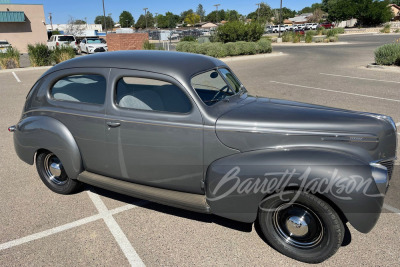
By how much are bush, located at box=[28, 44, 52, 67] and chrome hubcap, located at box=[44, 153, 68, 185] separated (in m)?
17.1

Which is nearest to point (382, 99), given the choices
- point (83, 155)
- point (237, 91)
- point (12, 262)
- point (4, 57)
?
point (237, 91)

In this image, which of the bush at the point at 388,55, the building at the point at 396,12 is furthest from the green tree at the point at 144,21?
the bush at the point at 388,55

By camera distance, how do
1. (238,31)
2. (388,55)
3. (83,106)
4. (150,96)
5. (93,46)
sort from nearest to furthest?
(150,96), (83,106), (388,55), (238,31), (93,46)

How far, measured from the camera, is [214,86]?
351cm

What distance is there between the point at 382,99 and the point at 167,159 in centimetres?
789

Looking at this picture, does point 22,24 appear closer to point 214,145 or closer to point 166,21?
point 214,145

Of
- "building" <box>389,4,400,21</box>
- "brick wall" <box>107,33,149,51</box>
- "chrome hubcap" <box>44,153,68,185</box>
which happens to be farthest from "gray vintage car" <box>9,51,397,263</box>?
"building" <box>389,4,400,21</box>

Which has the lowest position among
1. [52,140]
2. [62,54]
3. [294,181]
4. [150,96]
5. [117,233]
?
[117,233]

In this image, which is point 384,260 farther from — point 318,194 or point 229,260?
point 229,260

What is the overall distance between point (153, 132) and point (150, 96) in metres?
0.47

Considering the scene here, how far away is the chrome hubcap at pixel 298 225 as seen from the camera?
270 cm

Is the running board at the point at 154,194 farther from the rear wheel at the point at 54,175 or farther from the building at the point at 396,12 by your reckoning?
the building at the point at 396,12

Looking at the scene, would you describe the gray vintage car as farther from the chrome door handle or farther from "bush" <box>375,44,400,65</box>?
"bush" <box>375,44,400,65</box>

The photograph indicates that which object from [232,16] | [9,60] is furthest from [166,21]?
[9,60]
